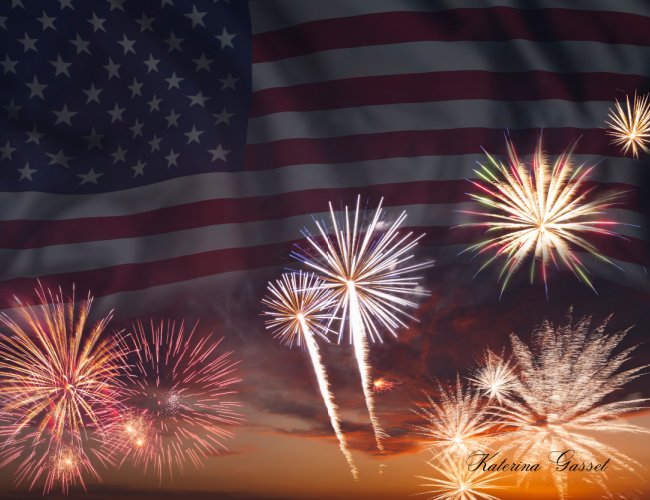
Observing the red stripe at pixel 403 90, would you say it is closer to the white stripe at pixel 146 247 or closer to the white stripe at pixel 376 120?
the white stripe at pixel 376 120

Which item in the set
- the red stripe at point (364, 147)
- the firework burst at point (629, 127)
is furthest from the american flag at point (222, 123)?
the firework burst at point (629, 127)

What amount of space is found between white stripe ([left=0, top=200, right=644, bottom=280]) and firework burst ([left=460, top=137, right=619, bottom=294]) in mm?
1115

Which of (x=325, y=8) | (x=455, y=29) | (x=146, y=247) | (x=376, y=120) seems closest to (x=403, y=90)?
(x=376, y=120)

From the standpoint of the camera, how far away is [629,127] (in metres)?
9.67

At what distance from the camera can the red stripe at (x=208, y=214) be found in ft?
30.3

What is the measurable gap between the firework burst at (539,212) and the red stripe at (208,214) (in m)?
0.47

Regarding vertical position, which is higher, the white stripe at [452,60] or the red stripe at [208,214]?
the white stripe at [452,60]

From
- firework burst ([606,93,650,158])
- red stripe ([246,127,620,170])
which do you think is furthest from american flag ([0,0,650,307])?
firework burst ([606,93,650,158])

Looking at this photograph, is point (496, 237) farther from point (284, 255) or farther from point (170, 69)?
point (170, 69)

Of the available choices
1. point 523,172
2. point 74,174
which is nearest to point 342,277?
point 523,172

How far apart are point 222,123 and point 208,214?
739mm

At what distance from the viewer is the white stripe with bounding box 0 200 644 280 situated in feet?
30.3

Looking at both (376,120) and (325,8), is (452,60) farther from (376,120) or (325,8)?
(325,8)

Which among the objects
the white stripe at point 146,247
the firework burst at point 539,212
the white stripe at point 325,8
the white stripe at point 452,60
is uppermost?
the white stripe at point 325,8
